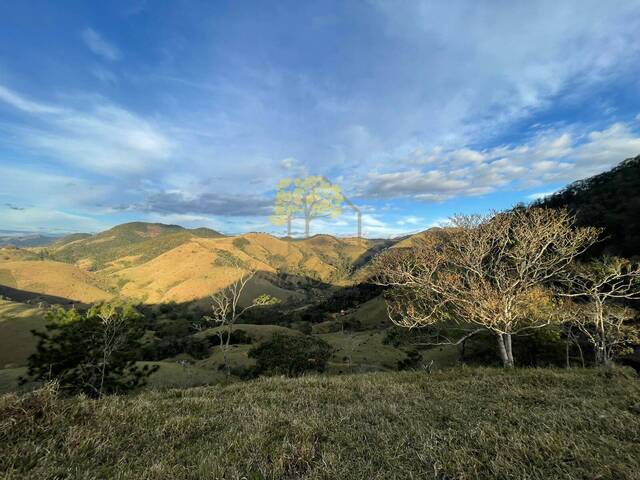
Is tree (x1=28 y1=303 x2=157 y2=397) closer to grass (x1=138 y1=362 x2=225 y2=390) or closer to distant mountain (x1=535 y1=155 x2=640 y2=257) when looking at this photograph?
grass (x1=138 y1=362 x2=225 y2=390)

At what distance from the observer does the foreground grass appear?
394cm

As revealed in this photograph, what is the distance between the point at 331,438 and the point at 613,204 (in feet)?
350

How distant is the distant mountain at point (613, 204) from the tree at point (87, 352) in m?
64.3

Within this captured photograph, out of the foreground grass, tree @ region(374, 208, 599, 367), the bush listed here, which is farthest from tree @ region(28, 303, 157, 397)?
the foreground grass

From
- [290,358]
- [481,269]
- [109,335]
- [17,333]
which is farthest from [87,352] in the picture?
[17,333]

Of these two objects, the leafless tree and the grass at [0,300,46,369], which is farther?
the grass at [0,300,46,369]

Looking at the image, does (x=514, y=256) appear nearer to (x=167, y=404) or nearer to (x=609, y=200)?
(x=167, y=404)

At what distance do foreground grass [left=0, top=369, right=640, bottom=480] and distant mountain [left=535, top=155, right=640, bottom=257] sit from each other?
56.4 m

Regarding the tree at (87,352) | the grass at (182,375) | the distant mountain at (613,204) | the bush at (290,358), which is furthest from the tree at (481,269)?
the distant mountain at (613,204)

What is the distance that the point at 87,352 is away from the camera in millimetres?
33125

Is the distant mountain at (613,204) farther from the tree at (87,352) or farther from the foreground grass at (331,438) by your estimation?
the tree at (87,352)

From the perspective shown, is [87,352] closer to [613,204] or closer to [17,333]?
[17,333]

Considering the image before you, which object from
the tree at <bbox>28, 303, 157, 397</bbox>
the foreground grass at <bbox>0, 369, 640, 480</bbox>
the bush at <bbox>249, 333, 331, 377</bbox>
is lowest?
the bush at <bbox>249, 333, 331, 377</bbox>

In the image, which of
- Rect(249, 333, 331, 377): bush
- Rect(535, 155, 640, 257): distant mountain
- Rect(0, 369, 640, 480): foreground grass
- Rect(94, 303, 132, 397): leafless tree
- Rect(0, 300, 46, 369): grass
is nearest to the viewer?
Rect(0, 369, 640, 480): foreground grass
